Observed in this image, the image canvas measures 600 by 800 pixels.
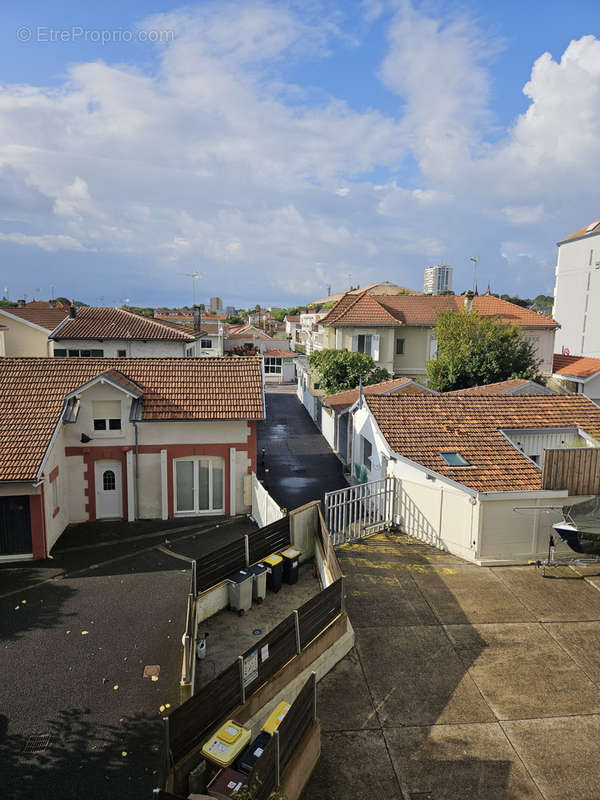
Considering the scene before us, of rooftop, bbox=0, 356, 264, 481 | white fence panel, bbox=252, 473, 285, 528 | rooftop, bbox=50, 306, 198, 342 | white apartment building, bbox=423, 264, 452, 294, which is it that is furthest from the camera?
white apartment building, bbox=423, 264, 452, 294

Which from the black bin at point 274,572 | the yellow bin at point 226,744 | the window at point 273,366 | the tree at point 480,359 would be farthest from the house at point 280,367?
the yellow bin at point 226,744

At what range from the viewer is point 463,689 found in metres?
10.2

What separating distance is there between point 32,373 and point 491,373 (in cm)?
2773

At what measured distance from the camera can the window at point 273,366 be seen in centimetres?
6862

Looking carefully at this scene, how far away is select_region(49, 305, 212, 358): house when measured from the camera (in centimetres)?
3741

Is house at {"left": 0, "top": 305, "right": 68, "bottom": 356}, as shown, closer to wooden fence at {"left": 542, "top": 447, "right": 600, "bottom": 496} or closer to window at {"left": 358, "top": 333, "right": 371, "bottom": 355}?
window at {"left": 358, "top": 333, "right": 371, "bottom": 355}

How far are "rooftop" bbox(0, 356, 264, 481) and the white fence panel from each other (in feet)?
8.86

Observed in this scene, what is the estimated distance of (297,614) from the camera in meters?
9.92

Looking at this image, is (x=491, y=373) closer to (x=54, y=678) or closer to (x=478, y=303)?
(x=478, y=303)

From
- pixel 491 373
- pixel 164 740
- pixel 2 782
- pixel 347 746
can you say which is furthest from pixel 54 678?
pixel 491 373

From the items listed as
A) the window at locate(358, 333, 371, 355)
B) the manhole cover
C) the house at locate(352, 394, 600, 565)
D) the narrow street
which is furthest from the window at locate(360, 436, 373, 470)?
the window at locate(358, 333, 371, 355)

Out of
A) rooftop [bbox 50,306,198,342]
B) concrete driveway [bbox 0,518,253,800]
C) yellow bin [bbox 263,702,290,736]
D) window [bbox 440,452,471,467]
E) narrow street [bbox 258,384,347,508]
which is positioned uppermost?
rooftop [bbox 50,306,198,342]

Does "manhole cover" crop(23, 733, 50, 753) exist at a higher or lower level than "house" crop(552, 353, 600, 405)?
lower

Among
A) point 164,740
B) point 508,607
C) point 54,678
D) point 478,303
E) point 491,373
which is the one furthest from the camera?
point 478,303
